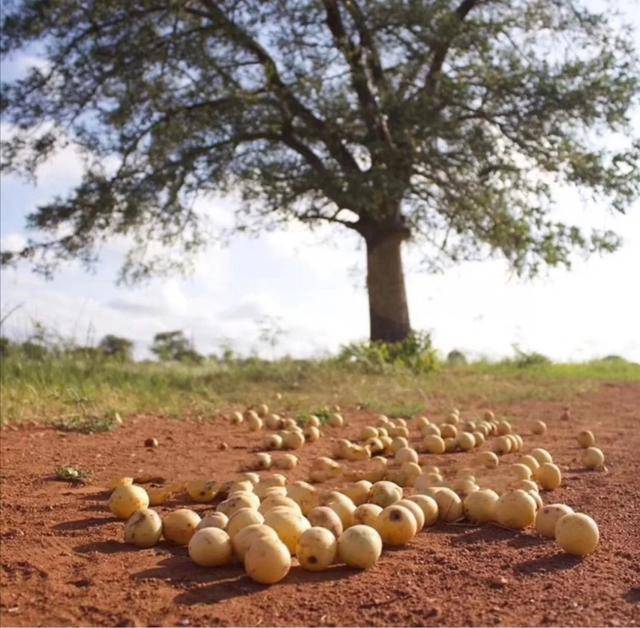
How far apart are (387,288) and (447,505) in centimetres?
1173

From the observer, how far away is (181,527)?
11.7 feet

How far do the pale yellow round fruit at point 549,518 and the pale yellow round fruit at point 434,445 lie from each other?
2.53 metres

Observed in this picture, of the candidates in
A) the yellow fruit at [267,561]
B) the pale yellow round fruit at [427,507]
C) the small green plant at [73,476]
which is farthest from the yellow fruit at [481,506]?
the small green plant at [73,476]

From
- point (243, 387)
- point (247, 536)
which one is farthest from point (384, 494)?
point (243, 387)

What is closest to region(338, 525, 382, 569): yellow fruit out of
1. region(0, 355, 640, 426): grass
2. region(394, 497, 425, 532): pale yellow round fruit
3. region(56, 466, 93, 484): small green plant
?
region(394, 497, 425, 532): pale yellow round fruit

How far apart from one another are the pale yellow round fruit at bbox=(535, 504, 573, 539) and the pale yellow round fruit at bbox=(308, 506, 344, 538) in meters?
0.94

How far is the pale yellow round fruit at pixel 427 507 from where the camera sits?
397cm

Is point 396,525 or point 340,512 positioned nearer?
point 396,525

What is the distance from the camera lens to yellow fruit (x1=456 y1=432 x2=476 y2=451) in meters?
6.52

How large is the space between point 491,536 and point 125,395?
596cm

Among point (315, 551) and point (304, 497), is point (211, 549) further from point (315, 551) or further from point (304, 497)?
point (304, 497)

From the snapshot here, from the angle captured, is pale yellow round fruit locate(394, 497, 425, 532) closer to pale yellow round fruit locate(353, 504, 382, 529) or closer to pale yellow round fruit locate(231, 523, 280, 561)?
pale yellow round fruit locate(353, 504, 382, 529)

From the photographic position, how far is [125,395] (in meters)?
9.08

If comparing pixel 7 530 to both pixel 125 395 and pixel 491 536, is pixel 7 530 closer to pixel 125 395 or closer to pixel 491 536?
pixel 491 536
